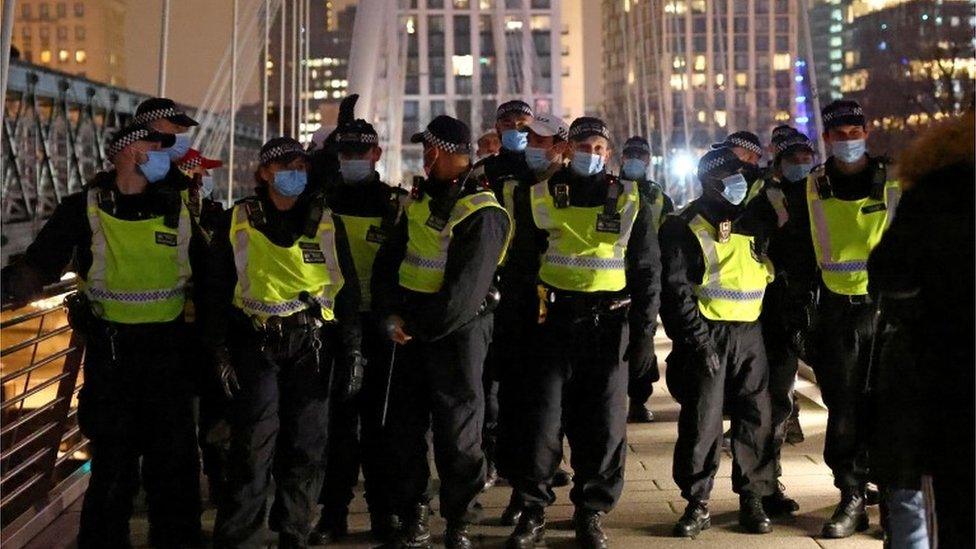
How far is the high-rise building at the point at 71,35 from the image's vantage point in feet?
523

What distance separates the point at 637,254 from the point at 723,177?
0.63 metres

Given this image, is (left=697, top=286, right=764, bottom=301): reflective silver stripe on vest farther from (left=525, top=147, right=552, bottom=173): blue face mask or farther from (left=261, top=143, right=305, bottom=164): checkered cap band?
(left=261, top=143, right=305, bottom=164): checkered cap band

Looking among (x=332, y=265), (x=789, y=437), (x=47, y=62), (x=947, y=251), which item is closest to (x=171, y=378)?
(x=332, y=265)

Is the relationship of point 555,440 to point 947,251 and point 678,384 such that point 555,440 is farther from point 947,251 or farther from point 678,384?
point 947,251

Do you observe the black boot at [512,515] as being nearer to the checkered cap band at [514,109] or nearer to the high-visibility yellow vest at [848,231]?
the high-visibility yellow vest at [848,231]

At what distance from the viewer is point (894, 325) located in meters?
3.82

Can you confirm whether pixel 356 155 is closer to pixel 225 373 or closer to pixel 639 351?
pixel 225 373

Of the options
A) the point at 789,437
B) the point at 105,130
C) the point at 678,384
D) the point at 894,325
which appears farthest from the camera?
the point at 105,130

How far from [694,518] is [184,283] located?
2679 mm

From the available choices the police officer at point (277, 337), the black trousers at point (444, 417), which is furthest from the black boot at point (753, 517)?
the police officer at point (277, 337)

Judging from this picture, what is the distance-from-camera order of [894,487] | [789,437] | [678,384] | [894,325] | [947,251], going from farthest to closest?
[789,437] → [678,384] → [894,325] → [894,487] → [947,251]

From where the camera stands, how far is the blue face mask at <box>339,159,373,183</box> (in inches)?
246

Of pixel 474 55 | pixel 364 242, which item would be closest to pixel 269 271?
pixel 364 242

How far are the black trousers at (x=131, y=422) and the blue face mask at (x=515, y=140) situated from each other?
108 inches
